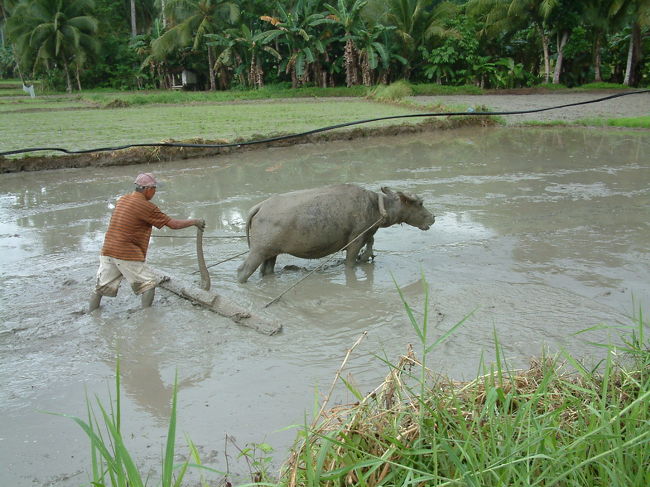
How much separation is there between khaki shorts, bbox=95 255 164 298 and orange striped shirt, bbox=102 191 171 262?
0.06 meters

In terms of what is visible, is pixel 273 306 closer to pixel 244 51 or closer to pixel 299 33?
pixel 299 33

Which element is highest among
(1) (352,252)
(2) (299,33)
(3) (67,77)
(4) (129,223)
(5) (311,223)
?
(2) (299,33)

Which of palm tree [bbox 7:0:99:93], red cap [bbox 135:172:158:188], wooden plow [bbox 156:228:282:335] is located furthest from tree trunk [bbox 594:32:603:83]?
red cap [bbox 135:172:158:188]

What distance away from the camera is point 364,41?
27.3 meters

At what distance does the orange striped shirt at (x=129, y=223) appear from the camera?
509 centimetres

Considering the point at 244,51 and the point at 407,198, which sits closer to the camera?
the point at 407,198

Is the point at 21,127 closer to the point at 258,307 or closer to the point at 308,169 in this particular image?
the point at 308,169

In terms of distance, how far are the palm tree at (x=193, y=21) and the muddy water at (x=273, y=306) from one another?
2033 centimetres

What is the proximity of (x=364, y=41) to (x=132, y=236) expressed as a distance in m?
24.2

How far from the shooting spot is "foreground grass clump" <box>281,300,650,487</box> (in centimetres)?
223

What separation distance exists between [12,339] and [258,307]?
204cm

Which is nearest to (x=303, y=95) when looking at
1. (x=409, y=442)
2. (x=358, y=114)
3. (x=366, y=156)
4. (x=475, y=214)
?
(x=358, y=114)

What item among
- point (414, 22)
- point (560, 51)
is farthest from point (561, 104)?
point (414, 22)

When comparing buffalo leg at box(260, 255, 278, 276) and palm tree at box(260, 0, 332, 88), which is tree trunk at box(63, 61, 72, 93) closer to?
palm tree at box(260, 0, 332, 88)
